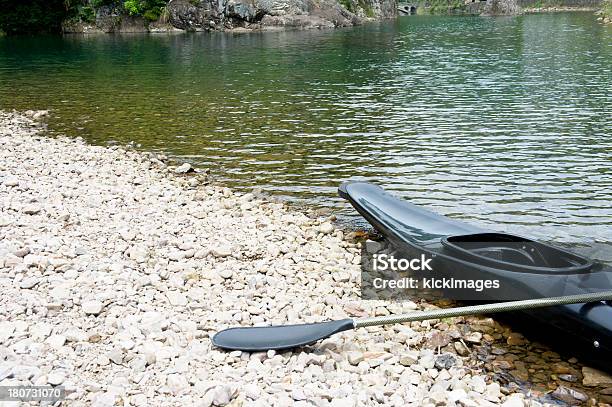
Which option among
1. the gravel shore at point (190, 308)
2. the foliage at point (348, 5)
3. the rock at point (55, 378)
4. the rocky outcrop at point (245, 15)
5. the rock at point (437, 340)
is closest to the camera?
the rock at point (55, 378)

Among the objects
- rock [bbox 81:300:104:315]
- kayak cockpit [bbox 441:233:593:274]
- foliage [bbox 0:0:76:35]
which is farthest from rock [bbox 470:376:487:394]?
foliage [bbox 0:0:76:35]

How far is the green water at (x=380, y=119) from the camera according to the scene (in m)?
11.2

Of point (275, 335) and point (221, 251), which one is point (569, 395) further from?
point (221, 251)

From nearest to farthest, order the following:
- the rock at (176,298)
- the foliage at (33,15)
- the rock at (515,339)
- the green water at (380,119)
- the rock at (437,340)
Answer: the rock at (437,340) < the rock at (515,339) < the rock at (176,298) < the green water at (380,119) < the foliage at (33,15)

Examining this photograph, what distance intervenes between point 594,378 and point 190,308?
4.52 meters

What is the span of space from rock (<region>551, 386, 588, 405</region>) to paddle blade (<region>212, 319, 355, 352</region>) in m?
2.11

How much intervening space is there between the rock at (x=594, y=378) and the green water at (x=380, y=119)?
3798mm

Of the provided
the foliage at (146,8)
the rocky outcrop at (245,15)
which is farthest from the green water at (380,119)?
the rocky outcrop at (245,15)

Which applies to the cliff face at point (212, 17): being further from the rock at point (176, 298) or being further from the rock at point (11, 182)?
the rock at point (176, 298)

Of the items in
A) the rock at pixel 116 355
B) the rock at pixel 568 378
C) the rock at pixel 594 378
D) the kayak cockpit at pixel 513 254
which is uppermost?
the kayak cockpit at pixel 513 254

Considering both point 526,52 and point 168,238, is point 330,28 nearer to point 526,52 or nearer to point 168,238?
point 526,52

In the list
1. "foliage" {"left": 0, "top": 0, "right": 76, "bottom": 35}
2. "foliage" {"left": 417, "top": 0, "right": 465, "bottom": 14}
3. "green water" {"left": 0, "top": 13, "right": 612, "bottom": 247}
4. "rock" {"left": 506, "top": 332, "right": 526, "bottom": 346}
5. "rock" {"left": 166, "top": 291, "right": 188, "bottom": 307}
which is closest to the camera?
"rock" {"left": 506, "top": 332, "right": 526, "bottom": 346}

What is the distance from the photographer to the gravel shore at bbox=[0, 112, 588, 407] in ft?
17.0

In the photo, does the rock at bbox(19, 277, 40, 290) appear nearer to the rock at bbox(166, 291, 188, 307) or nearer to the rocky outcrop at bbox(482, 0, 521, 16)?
the rock at bbox(166, 291, 188, 307)
